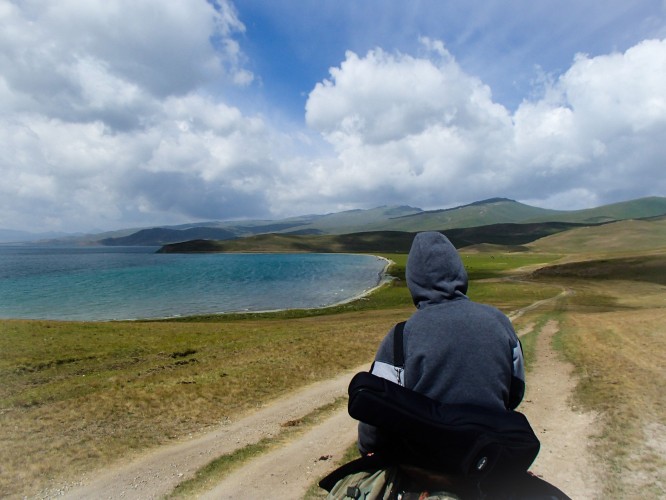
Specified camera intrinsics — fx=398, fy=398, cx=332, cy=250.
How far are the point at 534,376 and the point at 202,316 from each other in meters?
53.1

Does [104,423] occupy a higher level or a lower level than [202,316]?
higher

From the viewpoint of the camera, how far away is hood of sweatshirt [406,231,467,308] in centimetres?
432

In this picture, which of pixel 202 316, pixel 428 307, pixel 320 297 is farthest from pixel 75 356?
pixel 320 297

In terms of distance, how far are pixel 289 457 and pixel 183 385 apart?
8.46 metres

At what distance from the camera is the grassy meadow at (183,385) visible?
10711 mm

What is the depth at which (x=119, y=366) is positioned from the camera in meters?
25.2

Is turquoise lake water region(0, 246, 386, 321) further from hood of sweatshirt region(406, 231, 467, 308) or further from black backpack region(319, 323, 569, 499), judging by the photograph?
black backpack region(319, 323, 569, 499)

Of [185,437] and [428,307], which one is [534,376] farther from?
[428,307]

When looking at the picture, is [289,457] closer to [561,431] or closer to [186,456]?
[186,456]

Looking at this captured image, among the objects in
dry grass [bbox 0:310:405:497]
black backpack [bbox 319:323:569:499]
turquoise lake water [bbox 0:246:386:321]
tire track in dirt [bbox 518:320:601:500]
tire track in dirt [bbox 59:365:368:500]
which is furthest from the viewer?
turquoise lake water [bbox 0:246:386:321]

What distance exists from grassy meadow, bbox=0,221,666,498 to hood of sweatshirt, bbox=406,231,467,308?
800 cm

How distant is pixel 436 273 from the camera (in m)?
4.38

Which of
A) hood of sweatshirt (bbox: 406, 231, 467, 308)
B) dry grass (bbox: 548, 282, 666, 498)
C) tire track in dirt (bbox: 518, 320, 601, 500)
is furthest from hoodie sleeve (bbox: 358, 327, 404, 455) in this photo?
dry grass (bbox: 548, 282, 666, 498)

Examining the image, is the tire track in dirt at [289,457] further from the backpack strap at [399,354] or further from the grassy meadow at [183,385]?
the backpack strap at [399,354]
